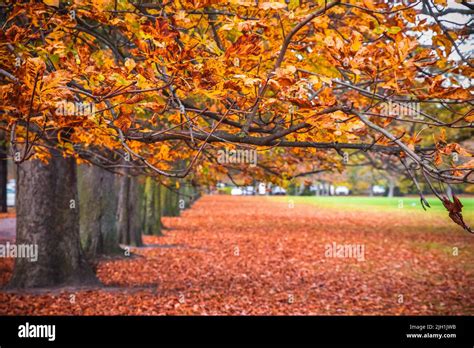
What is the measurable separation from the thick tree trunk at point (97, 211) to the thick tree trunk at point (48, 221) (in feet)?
9.12

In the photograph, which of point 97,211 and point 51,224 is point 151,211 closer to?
point 97,211

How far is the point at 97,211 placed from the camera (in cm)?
1264

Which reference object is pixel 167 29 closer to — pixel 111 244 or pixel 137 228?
pixel 111 244

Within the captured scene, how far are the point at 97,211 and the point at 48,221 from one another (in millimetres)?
3423

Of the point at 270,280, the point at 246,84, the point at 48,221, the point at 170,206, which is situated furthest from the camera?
the point at 170,206

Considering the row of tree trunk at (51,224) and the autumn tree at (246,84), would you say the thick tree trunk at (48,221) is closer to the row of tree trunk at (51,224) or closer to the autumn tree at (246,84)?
the row of tree trunk at (51,224)

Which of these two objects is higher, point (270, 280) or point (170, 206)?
point (170, 206)

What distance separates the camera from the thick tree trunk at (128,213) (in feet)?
51.9

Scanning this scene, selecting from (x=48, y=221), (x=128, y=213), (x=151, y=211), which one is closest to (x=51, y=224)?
(x=48, y=221)

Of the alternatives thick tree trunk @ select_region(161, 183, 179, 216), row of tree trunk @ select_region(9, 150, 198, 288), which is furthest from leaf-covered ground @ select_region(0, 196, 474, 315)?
thick tree trunk @ select_region(161, 183, 179, 216)

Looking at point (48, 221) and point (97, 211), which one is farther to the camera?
point (97, 211)

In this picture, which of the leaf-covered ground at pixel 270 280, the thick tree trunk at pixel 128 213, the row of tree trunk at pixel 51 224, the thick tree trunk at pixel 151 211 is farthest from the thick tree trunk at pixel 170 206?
the row of tree trunk at pixel 51 224
